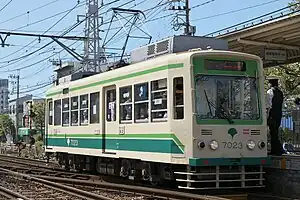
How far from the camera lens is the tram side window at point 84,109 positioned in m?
17.4

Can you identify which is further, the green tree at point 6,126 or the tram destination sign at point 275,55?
the green tree at point 6,126

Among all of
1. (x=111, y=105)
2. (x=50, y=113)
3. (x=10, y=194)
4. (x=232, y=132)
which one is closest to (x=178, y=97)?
(x=232, y=132)

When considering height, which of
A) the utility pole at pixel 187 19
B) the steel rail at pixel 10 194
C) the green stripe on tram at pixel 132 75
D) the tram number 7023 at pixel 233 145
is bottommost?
the steel rail at pixel 10 194

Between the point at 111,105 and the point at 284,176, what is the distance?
17.2 feet

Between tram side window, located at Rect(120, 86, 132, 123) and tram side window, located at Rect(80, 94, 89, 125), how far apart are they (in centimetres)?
262

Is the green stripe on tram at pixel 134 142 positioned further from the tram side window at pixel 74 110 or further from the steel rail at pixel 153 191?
the steel rail at pixel 153 191

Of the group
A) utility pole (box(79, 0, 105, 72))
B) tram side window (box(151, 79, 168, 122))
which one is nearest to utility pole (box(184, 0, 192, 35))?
utility pole (box(79, 0, 105, 72))

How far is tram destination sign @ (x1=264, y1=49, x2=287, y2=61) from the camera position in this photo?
16.9 meters

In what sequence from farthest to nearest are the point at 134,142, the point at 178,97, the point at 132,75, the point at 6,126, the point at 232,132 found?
the point at 6,126 < the point at 132,75 < the point at 134,142 < the point at 178,97 < the point at 232,132

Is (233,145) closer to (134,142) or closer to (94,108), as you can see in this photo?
(134,142)

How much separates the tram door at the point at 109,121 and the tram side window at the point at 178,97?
298cm

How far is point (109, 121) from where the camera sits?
15.7 metres

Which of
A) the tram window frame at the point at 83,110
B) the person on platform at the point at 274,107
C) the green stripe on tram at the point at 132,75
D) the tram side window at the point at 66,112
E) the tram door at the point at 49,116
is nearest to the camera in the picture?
the green stripe on tram at the point at 132,75

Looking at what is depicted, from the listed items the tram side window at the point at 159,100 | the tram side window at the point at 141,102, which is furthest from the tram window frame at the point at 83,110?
the tram side window at the point at 159,100
